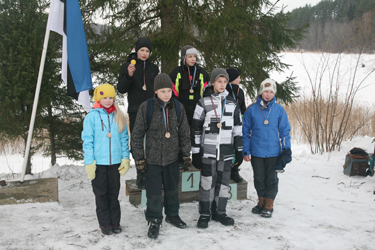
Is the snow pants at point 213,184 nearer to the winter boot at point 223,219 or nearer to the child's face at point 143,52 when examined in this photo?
the winter boot at point 223,219

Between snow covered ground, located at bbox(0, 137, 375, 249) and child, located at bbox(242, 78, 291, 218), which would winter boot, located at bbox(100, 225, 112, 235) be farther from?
child, located at bbox(242, 78, 291, 218)

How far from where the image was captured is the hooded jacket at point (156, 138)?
306cm

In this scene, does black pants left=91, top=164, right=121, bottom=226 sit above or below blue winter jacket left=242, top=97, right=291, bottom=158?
below

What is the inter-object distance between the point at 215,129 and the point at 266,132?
77 cm

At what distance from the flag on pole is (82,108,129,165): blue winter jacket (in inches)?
41.8

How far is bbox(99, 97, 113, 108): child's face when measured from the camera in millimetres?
3064

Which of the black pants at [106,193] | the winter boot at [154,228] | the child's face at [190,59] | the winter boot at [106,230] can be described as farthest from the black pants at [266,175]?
the winter boot at [106,230]

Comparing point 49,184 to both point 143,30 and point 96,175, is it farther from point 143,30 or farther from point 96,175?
point 143,30

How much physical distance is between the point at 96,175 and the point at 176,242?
1.15 m

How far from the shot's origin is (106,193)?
10.2 ft

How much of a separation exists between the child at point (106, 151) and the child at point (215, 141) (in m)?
0.89

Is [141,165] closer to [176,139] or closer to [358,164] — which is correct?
[176,139]

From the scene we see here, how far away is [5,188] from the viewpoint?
3.73 meters

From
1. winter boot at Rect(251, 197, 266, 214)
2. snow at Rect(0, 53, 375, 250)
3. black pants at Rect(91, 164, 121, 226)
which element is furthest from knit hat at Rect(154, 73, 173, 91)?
winter boot at Rect(251, 197, 266, 214)
